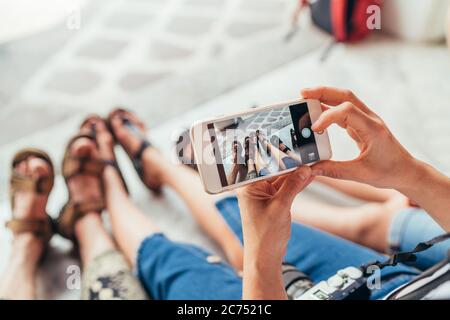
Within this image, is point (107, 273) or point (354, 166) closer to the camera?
point (354, 166)

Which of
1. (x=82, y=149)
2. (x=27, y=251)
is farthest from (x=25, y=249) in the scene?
(x=82, y=149)

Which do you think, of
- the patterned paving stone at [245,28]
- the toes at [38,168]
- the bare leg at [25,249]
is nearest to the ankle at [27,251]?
the bare leg at [25,249]

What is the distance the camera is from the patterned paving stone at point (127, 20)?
1294 mm

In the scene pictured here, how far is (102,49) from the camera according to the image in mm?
1237

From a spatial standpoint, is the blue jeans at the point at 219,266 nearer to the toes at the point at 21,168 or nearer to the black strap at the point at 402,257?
the black strap at the point at 402,257

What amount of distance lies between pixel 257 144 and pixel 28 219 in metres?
0.58

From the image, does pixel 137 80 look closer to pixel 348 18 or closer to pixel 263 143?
pixel 348 18

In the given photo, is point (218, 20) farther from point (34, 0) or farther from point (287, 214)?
point (287, 214)

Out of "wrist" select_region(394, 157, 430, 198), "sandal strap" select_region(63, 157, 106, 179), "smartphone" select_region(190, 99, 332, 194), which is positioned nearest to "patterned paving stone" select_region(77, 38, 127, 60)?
"sandal strap" select_region(63, 157, 106, 179)
